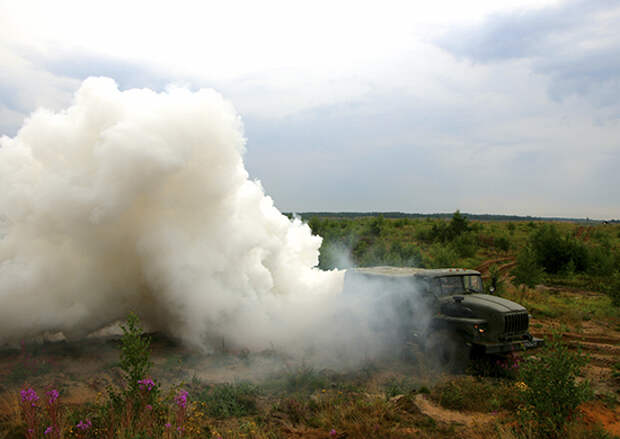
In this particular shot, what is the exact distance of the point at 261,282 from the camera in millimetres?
14422

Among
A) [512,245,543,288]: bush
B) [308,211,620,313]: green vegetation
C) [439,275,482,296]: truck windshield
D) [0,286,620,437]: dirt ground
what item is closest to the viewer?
[0,286,620,437]: dirt ground

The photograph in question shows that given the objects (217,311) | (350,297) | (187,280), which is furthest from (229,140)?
(350,297)

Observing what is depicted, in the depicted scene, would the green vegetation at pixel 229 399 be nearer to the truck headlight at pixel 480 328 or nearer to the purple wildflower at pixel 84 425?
the purple wildflower at pixel 84 425

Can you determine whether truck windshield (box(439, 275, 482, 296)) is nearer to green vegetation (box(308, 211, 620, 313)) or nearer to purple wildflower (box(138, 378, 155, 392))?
green vegetation (box(308, 211, 620, 313))

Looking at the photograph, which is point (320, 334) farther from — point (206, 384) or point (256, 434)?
point (256, 434)

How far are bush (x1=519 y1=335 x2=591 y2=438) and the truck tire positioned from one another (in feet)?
13.0

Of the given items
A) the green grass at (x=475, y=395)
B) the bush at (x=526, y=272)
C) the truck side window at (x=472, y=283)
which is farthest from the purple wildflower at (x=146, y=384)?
the bush at (x=526, y=272)

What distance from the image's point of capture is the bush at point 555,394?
263 inches

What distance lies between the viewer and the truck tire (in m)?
11.0

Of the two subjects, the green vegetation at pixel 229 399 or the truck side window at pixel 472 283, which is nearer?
the green vegetation at pixel 229 399

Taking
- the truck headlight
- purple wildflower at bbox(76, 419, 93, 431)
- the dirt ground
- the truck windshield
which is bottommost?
the dirt ground

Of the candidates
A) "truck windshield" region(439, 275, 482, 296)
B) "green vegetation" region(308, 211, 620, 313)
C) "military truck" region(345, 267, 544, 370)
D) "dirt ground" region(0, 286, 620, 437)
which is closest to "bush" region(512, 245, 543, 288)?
"green vegetation" region(308, 211, 620, 313)

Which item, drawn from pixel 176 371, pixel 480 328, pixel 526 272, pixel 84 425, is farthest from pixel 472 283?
pixel 526 272

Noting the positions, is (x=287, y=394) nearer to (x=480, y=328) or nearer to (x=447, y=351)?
(x=447, y=351)
